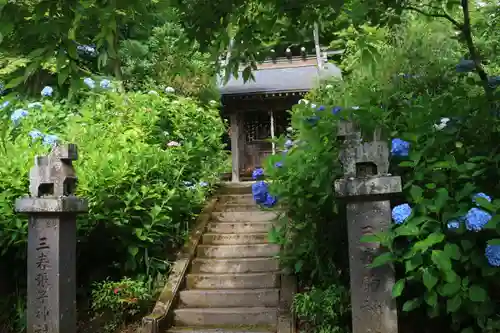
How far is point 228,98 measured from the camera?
528 inches

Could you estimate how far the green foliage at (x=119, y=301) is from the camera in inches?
194

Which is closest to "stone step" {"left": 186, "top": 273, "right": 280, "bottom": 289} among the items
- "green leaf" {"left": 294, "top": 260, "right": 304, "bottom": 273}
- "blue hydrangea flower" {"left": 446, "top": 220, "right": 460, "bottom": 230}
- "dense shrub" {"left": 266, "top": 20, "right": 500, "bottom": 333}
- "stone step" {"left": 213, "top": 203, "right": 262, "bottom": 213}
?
"dense shrub" {"left": 266, "top": 20, "right": 500, "bottom": 333}

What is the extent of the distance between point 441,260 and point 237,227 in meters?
3.98

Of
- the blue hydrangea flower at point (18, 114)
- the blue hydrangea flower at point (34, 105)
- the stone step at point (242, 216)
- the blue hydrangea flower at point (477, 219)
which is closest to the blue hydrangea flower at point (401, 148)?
the blue hydrangea flower at point (477, 219)

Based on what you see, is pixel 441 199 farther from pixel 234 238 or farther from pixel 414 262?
pixel 234 238

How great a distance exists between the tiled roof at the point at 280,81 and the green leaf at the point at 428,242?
9.19 m

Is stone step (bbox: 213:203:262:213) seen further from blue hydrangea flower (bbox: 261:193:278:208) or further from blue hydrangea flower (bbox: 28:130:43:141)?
blue hydrangea flower (bbox: 28:130:43:141)

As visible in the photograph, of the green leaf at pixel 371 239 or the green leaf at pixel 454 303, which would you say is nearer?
the green leaf at pixel 454 303

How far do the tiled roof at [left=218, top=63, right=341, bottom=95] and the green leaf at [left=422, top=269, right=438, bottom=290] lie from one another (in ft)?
30.4

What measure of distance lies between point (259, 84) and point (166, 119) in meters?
6.94

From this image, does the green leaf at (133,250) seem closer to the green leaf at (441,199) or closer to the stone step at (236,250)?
the stone step at (236,250)

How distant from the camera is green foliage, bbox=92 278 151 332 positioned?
493cm

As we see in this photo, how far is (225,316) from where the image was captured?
5047mm

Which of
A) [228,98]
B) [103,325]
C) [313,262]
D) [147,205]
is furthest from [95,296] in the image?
[228,98]
